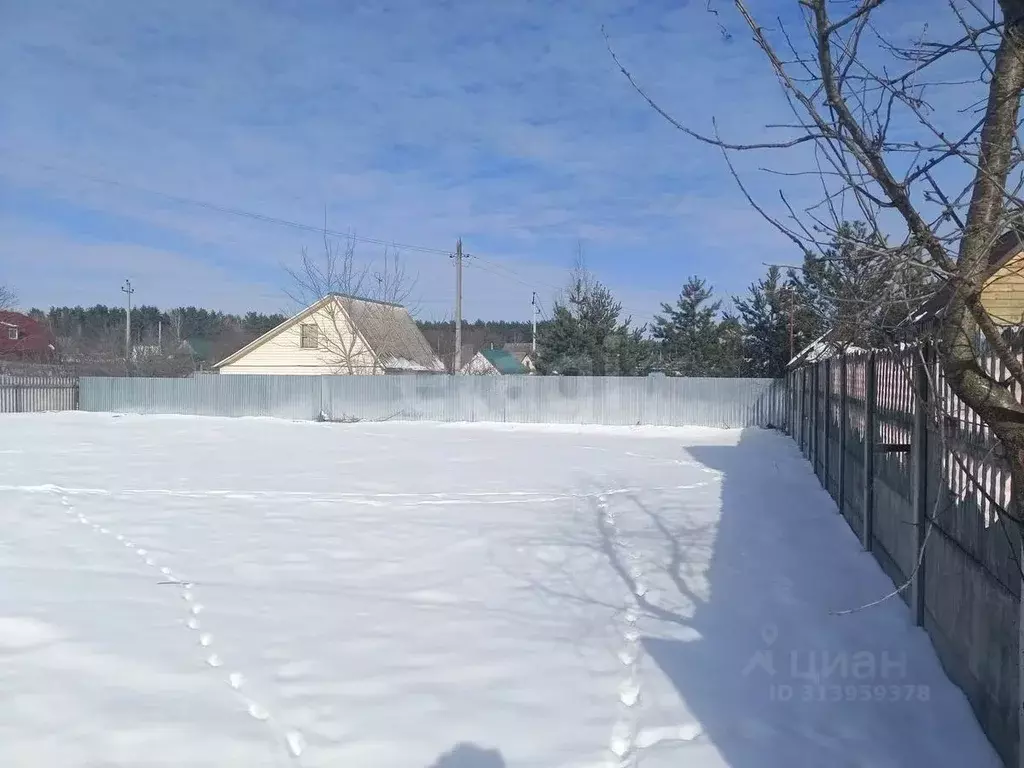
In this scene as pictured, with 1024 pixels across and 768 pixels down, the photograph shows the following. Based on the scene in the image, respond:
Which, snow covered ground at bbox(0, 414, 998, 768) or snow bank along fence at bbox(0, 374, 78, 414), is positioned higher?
snow bank along fence at bbox(0, 374, 78, 414)

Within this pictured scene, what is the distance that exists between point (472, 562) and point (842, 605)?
270 centimetres

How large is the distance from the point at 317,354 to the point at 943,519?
34628 mm

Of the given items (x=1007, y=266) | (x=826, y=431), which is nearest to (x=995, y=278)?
(x=1007, y=266)

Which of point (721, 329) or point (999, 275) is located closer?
point (999, 275)

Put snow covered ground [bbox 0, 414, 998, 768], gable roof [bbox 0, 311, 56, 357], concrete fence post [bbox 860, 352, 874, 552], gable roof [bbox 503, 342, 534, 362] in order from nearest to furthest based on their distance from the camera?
snow covered ground [bbox 0, 414, 998, 768]
concrete fence post [bbox 860, 352, 874, 552]
gable roof [bbox 0, 311, 56, 357]
gable roof [bbox 503, 342, 534, 362]

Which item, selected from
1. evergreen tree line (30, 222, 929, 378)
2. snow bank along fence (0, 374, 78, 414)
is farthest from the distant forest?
snow bank along fence (0, 374, 78, 414)

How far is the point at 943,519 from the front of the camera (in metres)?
3.90

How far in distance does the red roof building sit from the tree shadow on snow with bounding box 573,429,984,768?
43553 mm

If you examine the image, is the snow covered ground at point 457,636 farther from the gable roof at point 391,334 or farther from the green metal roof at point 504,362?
the green metal roof at point 504,362

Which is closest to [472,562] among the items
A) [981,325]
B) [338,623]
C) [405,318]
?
[338,623]

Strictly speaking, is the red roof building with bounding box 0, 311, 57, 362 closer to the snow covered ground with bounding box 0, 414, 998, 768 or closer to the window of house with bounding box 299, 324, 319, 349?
the window of house with bounding box 299, 324, 319, 349

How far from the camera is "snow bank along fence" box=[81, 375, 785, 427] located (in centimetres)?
2272

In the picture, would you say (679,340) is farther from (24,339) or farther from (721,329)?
(24,339)

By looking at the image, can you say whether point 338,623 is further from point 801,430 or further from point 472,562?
point 801,430
